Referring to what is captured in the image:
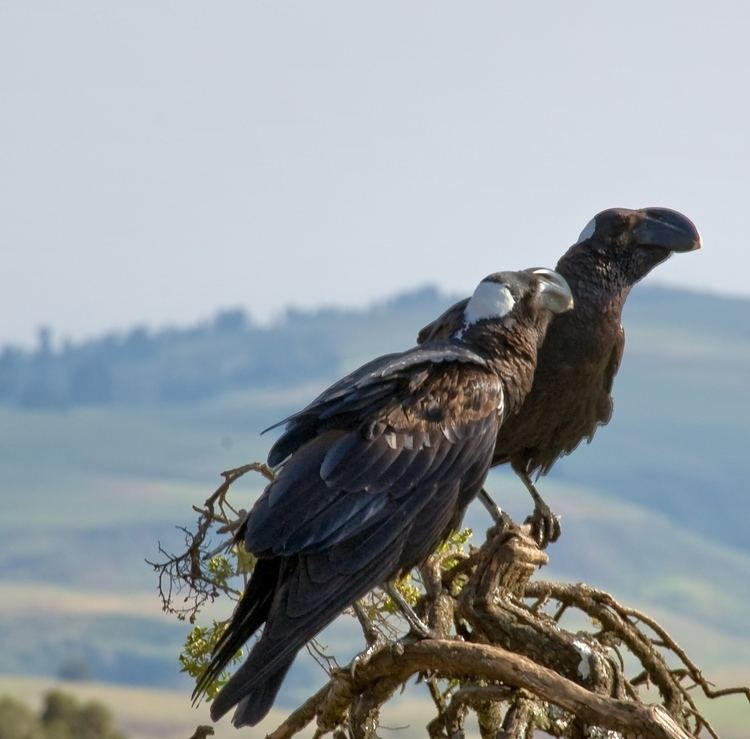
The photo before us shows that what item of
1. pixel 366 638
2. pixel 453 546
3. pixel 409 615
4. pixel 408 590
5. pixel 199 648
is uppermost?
pixel 453 546

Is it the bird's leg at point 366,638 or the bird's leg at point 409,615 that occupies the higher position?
the bird's leg at point 409,615

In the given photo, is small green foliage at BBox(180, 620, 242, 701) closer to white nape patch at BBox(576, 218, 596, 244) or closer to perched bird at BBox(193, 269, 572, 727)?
perched bird at BBox(193, 269, 572, 727)

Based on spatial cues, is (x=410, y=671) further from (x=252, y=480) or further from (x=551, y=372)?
(x=252, y=480)

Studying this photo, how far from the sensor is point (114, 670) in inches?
6186

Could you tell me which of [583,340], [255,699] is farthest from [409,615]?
[583,340]

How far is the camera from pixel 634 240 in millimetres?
10594

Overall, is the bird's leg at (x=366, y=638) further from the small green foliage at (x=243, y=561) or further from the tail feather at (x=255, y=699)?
the small green foliage at (x=243, y=561)

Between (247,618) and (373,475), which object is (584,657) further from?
(247,618)

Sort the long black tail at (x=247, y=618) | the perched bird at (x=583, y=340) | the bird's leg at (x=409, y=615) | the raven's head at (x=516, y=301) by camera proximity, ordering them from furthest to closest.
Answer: the perched bird at (x=583, y=340), the raven's head at (x=516, y=301), the bird's leg at (x=409, y=615), the long black tail at (x=247, y=618)

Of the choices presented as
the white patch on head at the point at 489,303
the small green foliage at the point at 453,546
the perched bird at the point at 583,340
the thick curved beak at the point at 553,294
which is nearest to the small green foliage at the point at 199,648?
the small green foliage at the point at 453,546

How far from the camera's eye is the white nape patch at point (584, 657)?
26.7 feet

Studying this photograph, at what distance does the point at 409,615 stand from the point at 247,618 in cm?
78

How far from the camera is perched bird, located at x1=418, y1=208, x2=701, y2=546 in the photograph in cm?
1014

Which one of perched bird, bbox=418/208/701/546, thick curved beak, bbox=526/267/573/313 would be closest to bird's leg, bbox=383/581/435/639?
perched bird, bbox=418/208/701/546
